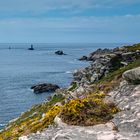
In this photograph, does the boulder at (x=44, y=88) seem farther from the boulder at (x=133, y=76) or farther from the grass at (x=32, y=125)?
the boulder at (x=133, y=76)

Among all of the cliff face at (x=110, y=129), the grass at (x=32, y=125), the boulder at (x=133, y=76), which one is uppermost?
the boulder at (x=133, y=76)

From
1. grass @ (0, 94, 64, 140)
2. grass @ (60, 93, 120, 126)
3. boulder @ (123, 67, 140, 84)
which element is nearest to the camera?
grass @ (60, 93, 120, 126)

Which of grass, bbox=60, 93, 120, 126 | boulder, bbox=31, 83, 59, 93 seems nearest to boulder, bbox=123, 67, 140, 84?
grass, bbox=60, 93, 120, 126

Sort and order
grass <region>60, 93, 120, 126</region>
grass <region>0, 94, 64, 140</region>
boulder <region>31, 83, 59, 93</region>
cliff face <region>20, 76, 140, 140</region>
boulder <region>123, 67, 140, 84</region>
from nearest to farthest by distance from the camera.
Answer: cliff face <region>20, 76, 140, 140</region> → grass <region>60, 93, 120, 126</region> → grass <region>0, 94, 64, 140</region> → boulder <region>123, 67, 140, 84</region> → boulder <region>31, 83, 59, 93</region>

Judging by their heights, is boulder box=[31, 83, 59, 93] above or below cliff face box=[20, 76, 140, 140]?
below

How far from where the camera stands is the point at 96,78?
155 ft

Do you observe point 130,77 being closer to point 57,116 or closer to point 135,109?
point 135,109

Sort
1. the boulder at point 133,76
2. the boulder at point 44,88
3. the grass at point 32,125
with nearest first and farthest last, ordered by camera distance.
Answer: the grass at point 32,125
the boulder at point 133,76
the boulder at point 44,88

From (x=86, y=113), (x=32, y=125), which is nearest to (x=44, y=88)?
(x=32, y=125)

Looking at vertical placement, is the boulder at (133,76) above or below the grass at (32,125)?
above

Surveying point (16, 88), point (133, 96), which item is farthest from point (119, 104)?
point (16, 88)

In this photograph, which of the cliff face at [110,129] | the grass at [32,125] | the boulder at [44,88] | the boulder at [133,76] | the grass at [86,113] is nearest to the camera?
the cliff face at [110,129]

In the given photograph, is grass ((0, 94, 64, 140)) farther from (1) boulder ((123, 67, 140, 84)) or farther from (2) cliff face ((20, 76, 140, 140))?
(1) boulder ((123, 67, 140, 84))

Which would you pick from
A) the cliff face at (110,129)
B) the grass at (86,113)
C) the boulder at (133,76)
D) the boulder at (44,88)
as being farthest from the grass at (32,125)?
the boulder at (44,88)
